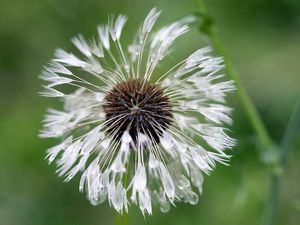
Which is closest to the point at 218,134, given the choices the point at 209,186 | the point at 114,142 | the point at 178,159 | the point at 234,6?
the point at 178,159

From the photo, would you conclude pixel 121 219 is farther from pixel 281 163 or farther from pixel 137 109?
pixel 281 163

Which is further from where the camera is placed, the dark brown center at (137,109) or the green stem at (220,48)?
the green stem at (220,48)

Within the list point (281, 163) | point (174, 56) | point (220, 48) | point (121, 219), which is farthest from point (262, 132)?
point (174, 56)

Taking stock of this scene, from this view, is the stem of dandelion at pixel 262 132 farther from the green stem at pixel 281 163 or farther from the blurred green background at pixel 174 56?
the blurred green background at pixel 174 56

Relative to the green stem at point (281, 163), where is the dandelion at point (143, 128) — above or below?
above

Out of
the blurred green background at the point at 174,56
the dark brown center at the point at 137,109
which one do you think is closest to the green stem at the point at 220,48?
the dark brown center at the point at 137,109

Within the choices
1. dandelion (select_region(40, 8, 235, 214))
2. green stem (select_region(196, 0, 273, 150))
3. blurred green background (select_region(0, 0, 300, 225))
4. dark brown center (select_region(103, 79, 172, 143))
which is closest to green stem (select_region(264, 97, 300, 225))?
green stem (select_region(196, 0, 273, 150))
